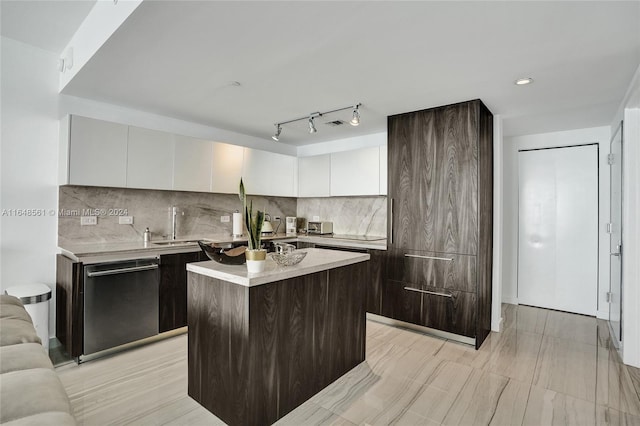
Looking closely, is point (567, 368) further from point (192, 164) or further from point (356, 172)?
point (192, 164)

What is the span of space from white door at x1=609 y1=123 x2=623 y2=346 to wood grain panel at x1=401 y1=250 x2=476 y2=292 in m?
1.41

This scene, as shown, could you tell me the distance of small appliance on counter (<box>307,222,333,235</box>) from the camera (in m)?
4.69

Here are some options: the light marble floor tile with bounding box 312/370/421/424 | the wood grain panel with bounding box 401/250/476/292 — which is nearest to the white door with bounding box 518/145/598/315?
the wood grain panel with bounding box 401/250/476/292

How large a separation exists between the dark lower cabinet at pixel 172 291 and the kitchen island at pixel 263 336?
3.75 feet

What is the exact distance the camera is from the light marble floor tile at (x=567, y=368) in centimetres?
236

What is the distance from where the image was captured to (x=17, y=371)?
4.25 feet

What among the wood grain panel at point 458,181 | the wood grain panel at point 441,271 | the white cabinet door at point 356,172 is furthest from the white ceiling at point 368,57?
the wood grain panel at point 441,271

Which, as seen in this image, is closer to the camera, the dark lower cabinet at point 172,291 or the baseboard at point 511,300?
the dark lower cabinet at point 172,291

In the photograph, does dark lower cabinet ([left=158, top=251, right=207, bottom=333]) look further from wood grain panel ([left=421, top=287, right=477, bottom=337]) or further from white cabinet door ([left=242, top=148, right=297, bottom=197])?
wood grain panel ([left=421, top=287, right=477, bottom=337])

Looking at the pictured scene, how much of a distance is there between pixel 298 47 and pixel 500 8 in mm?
1151

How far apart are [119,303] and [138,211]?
3.73 ft

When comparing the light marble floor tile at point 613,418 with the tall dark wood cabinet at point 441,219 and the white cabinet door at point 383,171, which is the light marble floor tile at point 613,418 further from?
the white cabinet door at point 383,171

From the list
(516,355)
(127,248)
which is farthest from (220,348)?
(516,355)

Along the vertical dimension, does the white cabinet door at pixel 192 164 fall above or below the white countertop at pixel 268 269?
above
